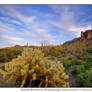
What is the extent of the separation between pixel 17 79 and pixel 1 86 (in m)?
0.40

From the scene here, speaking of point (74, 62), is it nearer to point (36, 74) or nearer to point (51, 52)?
point (36, 74)

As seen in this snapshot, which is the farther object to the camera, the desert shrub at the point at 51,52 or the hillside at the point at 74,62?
the desert shrub at the point at 51,52

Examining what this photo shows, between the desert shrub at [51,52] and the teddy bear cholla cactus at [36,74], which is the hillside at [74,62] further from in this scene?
the teddy bear cholla cactus at [36,74]

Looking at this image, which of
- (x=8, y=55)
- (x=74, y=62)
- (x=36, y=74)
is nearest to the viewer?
(x=36, y=74)

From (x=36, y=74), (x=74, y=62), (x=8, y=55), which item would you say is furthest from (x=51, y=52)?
(x=36, y=74)

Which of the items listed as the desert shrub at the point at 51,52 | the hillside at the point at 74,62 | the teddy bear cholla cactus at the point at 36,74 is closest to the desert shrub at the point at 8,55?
the hillside at the point at 74,62

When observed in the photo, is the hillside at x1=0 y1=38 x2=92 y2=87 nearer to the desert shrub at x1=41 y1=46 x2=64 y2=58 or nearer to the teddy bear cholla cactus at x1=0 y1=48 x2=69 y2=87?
the desert shrub at x1=41 y1=46 x2=64 y2=58

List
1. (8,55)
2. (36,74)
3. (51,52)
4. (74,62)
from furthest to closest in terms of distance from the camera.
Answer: (51,52) → (8,55) → (74,62) → (36,74)

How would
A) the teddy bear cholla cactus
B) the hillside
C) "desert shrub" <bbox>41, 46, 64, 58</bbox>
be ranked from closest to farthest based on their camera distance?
the teddy bear cholla cactus
the hillside
"desert shrub" <bbox>41, 46, 64, 58</bbox>

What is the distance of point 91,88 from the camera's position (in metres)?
2.00

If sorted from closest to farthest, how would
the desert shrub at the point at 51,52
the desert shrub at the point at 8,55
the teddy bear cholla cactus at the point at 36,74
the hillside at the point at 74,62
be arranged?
the teddy bear cholla cactus at the point at 36,74, the hillside at the point at 74,62, the desert shrub at the point at 8,55, the desert shrub at the point at 51,52

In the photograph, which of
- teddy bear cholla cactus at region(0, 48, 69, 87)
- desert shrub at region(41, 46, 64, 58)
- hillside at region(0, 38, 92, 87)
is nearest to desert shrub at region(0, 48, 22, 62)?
hillside at region(0, 38, 92, 87)
